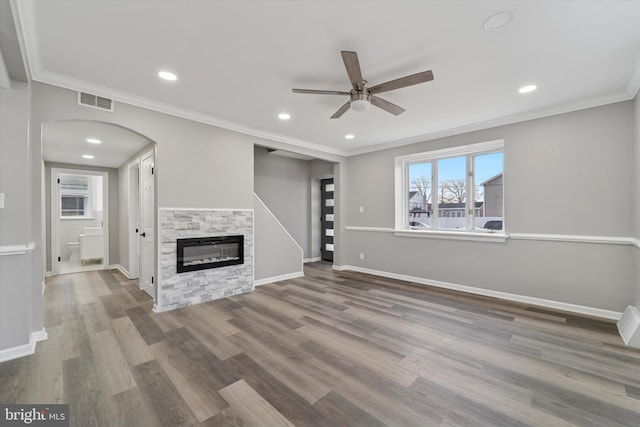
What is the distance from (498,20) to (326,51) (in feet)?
4.25

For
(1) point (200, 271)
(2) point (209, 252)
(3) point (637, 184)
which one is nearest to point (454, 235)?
(3) point (637, 184)

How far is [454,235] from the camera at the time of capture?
14.5ft

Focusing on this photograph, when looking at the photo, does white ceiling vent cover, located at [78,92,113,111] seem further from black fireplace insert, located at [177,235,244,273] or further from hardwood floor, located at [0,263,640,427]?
hardwood floor, located at [0,263,640,427]

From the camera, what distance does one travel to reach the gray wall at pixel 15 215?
7.45ft

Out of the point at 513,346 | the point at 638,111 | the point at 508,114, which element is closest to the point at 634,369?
the point at 513,346

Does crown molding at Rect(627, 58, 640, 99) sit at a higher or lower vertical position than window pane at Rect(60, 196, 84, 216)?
higher

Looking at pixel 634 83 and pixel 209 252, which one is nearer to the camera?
pixel 634 83

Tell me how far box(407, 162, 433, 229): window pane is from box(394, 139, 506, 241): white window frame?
0.08 metres

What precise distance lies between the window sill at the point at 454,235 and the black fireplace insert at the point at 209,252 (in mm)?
2979

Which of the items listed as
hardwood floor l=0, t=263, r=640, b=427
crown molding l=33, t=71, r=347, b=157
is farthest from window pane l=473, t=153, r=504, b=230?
crown molding l=33, t=71, r=347, b=157

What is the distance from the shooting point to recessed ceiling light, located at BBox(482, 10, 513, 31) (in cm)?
187

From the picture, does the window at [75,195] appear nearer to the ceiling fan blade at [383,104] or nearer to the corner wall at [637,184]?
the ceiling fan blade at [383,104]

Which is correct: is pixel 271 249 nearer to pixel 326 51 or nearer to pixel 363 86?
pixel 363 86

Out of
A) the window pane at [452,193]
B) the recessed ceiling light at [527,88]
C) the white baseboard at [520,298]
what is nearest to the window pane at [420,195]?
the window pane at [452,193]
